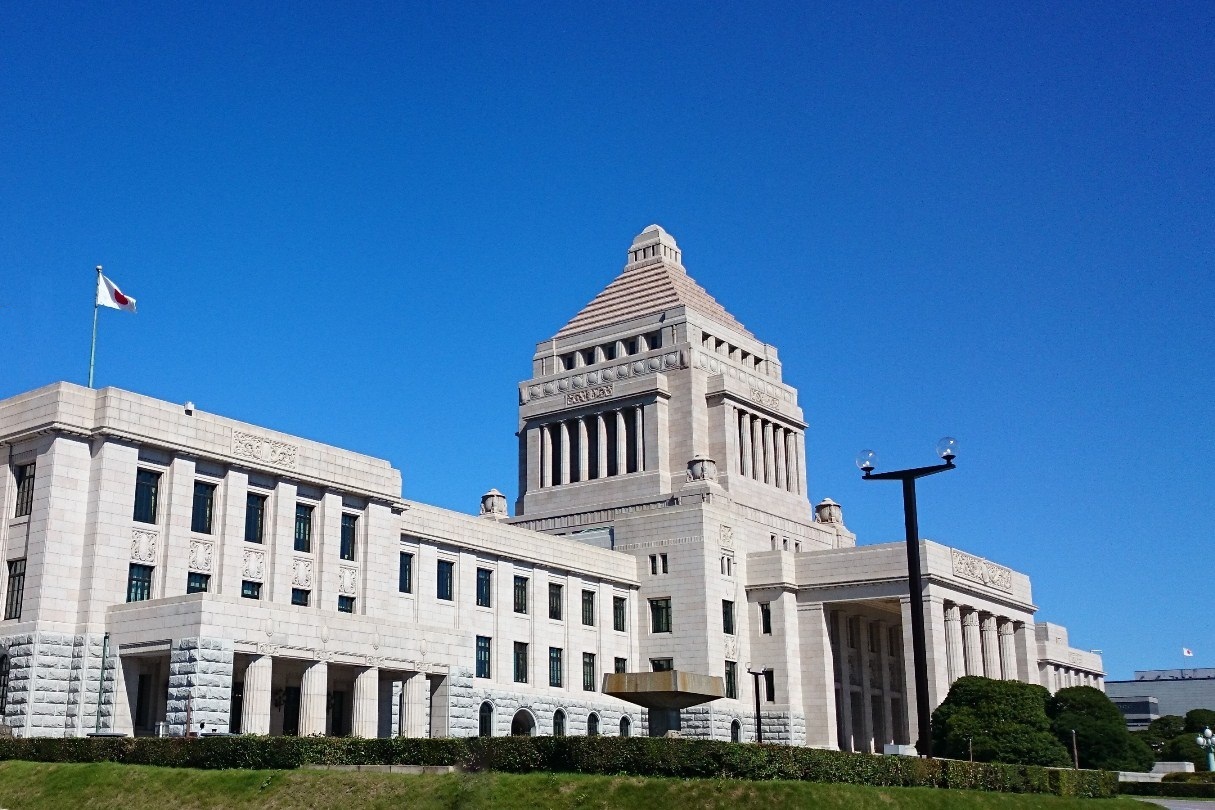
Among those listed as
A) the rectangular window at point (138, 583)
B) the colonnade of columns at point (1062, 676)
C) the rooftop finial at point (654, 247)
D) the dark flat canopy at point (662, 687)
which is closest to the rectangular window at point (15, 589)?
the rectangular window at point (138, 583)

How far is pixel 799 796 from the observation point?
32.7 meters

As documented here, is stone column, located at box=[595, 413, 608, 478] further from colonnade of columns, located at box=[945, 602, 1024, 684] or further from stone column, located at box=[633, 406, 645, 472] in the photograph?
colonnade of columns, located at box=[945, 602, 1024, 684]

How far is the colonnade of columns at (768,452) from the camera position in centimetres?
8788

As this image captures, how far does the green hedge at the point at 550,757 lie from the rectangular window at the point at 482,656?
25.6m

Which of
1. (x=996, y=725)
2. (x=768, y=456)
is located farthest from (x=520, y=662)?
(x=768, y=456)

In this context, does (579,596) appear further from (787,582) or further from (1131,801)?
(1131,801)

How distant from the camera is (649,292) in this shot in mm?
95750

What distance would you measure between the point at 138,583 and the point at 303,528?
7598mm

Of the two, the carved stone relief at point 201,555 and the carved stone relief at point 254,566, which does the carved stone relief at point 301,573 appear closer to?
the carved stone relief at point 254,566

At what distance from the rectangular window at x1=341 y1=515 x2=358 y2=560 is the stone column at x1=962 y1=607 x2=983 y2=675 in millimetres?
35871

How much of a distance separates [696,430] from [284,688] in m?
39.0

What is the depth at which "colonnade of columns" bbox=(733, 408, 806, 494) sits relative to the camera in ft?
288

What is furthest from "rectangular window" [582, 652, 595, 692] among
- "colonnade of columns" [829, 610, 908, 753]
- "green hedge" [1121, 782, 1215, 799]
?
"green hedge" [1121, 782, 1215, 799]

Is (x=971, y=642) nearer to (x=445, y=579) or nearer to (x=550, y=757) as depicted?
(x=445, y=579)
